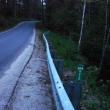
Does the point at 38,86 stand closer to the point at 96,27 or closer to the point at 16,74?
the point at 16,74

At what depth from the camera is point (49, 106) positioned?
7699 millimetres

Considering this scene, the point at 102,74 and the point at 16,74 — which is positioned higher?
the point at 16,74

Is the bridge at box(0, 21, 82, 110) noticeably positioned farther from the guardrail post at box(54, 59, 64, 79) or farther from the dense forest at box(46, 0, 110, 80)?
the dense forest at box(46, 0, 110, 80)

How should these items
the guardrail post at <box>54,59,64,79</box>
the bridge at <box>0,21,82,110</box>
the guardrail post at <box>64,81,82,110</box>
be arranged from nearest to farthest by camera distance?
the guardrail post at <box>64,81,82,110</box>, the bridge at <box>0,21,82,110</box>, the guardrail post at <box>54,59,64,79</box>

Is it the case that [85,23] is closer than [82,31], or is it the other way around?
[82,31]

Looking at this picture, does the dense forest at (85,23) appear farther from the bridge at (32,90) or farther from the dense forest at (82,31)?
the bridge at (32,90)

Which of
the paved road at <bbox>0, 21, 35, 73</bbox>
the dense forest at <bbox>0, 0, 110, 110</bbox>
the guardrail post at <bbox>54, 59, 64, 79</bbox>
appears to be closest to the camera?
the guardrail post at <bbox>54, 59, 64, 79</bbox>

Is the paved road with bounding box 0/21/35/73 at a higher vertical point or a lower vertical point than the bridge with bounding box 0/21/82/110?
lower

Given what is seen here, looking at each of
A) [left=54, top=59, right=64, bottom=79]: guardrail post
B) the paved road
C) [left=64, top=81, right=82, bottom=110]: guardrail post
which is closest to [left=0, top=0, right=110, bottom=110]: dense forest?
the paved road

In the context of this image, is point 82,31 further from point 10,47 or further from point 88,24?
point 10,47

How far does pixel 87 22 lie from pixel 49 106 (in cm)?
5104

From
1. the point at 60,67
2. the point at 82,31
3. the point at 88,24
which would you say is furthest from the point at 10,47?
the point at 88,24

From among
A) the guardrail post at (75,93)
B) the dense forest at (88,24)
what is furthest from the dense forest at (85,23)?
the guardrail post at (75,93)

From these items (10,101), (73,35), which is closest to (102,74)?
(10,101)
